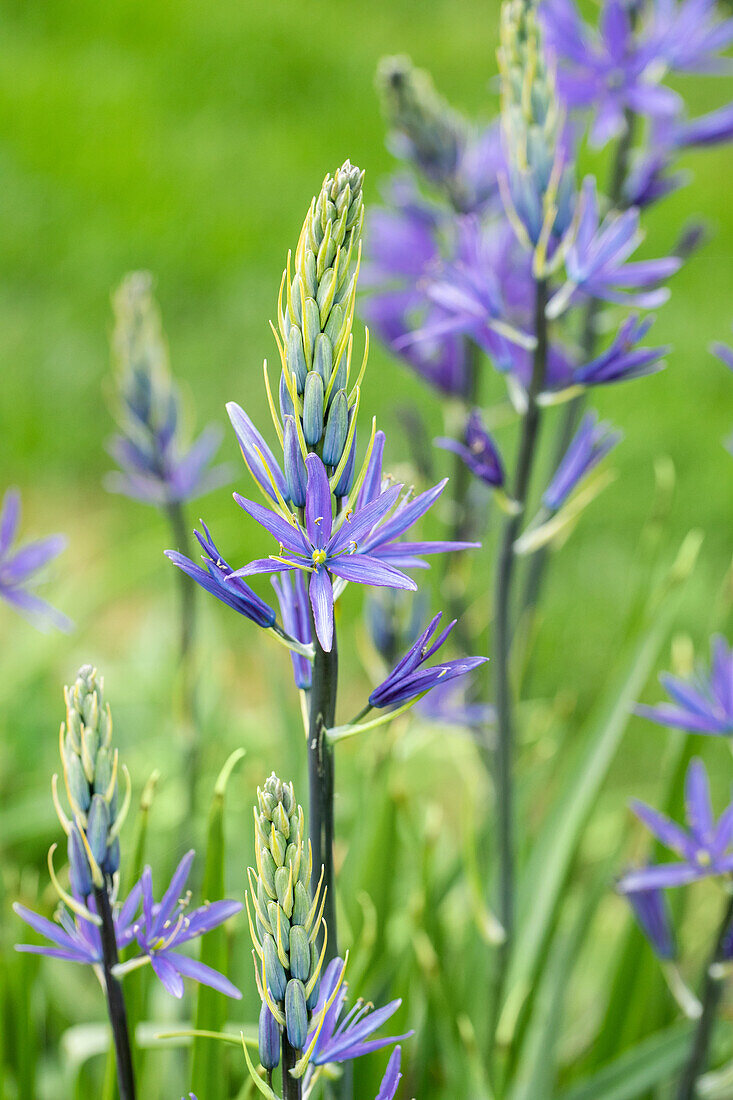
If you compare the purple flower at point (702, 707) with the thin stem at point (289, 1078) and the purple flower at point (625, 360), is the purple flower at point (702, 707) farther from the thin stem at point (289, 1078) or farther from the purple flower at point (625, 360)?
the thin stem at point (289, 1078)

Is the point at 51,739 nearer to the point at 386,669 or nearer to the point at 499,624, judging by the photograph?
the point at 386,669

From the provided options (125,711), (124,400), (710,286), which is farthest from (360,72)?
(124,400)

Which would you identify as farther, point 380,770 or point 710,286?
point 710,286

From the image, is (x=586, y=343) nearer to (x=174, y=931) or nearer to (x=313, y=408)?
(x=313, y=408)

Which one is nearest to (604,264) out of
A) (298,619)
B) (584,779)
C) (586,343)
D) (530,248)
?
(530,248)

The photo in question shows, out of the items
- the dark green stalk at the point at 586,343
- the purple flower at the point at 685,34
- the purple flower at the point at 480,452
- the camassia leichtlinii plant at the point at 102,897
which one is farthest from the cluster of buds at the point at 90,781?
the purple flower at the point at 685,34

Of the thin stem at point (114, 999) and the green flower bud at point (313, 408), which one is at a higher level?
the green flower bud at point (313, 408)

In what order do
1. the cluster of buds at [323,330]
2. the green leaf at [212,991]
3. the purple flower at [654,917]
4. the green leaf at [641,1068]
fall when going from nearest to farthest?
the cluster of buds at [323,330], the green leaf at [212,991], the purple flower at [654,917], the green leaf at [641,1068]
